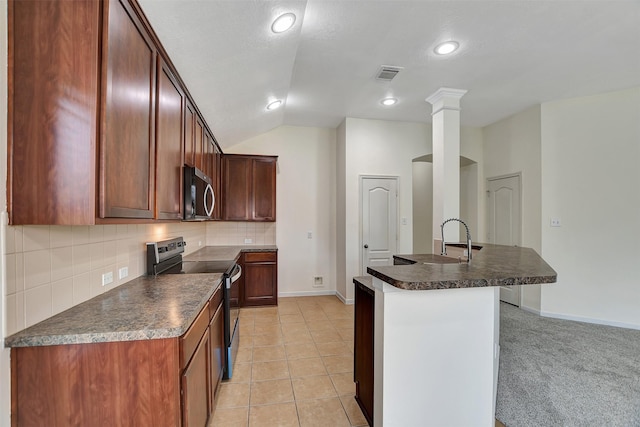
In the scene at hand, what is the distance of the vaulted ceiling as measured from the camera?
6.28 ft

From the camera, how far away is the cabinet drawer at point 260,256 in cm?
415

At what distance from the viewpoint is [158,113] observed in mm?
1670

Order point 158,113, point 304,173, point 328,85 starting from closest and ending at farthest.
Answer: point 158,113 → point 328,85 → point 304,173

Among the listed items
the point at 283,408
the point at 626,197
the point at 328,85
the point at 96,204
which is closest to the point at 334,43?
the point at 328,85

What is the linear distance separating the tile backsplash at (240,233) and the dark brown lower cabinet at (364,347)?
296 cm

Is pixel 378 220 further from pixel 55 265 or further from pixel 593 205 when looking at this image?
pixel 55 265

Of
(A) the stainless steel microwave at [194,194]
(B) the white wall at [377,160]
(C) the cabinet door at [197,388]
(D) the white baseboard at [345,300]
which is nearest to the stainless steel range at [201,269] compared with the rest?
(A) the stainless steel microwave at [194,194]

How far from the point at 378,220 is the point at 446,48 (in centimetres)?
259

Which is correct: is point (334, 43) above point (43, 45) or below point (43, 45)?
above

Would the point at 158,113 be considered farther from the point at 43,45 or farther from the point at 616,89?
the point at 616,89

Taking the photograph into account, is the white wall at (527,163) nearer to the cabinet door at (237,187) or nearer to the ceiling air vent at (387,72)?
the ceiling air vent at (387,72)

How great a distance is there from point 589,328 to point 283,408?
382cm

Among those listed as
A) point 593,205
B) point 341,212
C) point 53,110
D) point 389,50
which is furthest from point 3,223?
point 593,205

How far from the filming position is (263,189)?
443 centimetres
